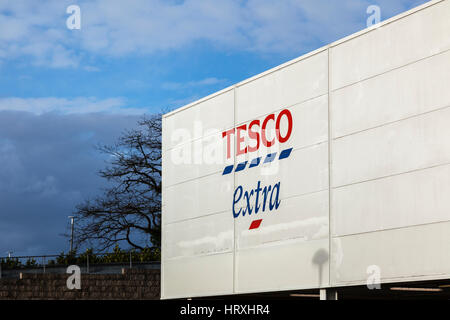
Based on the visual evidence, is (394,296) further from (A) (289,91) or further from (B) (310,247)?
(A) (289,91)

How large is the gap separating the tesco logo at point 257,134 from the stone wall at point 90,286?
15.7 meters

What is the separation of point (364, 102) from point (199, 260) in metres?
5.08

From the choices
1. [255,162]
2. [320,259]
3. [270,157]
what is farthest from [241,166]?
[320,259]

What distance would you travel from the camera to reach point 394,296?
14555mm

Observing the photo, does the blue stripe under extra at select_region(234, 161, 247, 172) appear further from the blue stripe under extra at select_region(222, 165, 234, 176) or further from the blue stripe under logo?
the blue stripe under extra at select_region(222, 165, 234, 176)

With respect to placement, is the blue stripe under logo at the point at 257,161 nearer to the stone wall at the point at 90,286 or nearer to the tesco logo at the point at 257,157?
the tesco logo at the point at 257,157

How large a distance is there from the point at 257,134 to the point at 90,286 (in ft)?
55.1

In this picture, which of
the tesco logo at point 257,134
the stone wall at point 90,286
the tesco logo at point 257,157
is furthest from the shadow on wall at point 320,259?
the stone wall at point 90,286

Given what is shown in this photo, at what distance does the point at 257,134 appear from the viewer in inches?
546

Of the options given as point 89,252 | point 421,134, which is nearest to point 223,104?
point 421,134

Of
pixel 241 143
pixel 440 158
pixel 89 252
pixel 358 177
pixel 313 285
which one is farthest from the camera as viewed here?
pixel 89 252

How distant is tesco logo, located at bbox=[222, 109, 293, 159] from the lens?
1326 cm

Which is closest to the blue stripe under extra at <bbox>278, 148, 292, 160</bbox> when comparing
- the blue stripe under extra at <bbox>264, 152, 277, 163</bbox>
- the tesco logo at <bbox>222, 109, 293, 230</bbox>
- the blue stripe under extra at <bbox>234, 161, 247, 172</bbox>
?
the tesco logo at <bbox>222, 109, 293, 230</bbox>

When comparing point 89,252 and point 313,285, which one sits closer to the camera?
point 313,285
